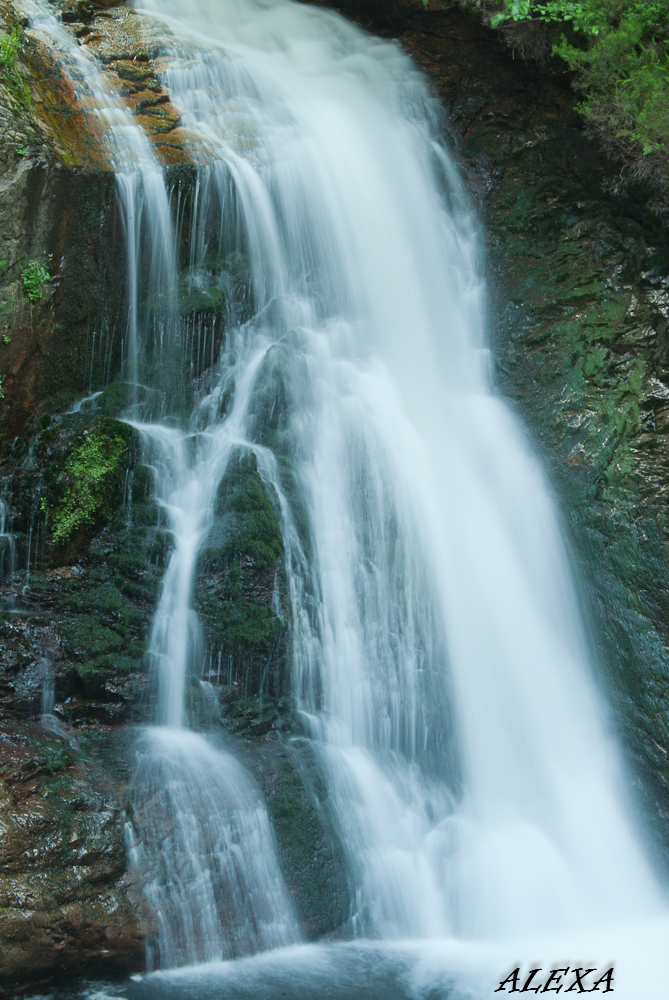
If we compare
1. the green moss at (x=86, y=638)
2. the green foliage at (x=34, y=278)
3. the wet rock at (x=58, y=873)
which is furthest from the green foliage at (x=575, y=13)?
the wet rock at (x=58, y=873)

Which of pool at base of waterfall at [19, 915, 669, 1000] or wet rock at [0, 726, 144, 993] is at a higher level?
wet rock at [0, 726, 144, 993]

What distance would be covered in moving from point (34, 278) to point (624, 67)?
6.62 m

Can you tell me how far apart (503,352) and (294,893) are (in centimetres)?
603

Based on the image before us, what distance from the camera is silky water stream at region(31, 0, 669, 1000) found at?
4.59m

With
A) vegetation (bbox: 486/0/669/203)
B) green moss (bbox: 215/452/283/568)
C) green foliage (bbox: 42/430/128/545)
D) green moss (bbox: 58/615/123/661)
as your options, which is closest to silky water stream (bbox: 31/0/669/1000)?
green moss (bbox: 215/452/283/568)

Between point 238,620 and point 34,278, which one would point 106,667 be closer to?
point 238,620

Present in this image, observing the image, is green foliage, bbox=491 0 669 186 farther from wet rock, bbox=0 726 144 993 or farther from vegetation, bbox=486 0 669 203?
wet rock, bbox=0 726 144 993

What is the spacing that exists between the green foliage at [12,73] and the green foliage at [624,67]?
4.66 m

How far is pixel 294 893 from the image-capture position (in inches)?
184

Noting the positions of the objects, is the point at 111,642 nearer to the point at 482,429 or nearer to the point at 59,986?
the point at 59,986

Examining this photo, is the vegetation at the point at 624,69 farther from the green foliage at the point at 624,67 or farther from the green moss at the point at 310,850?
the green moss at the point at 310,850

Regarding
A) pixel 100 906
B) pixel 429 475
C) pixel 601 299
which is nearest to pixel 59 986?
pixel 100 906

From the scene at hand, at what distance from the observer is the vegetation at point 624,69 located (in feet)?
24.8

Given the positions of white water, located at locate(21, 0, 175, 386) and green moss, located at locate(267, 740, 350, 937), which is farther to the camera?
white water, located at locate(21, 0, 175, 386)
